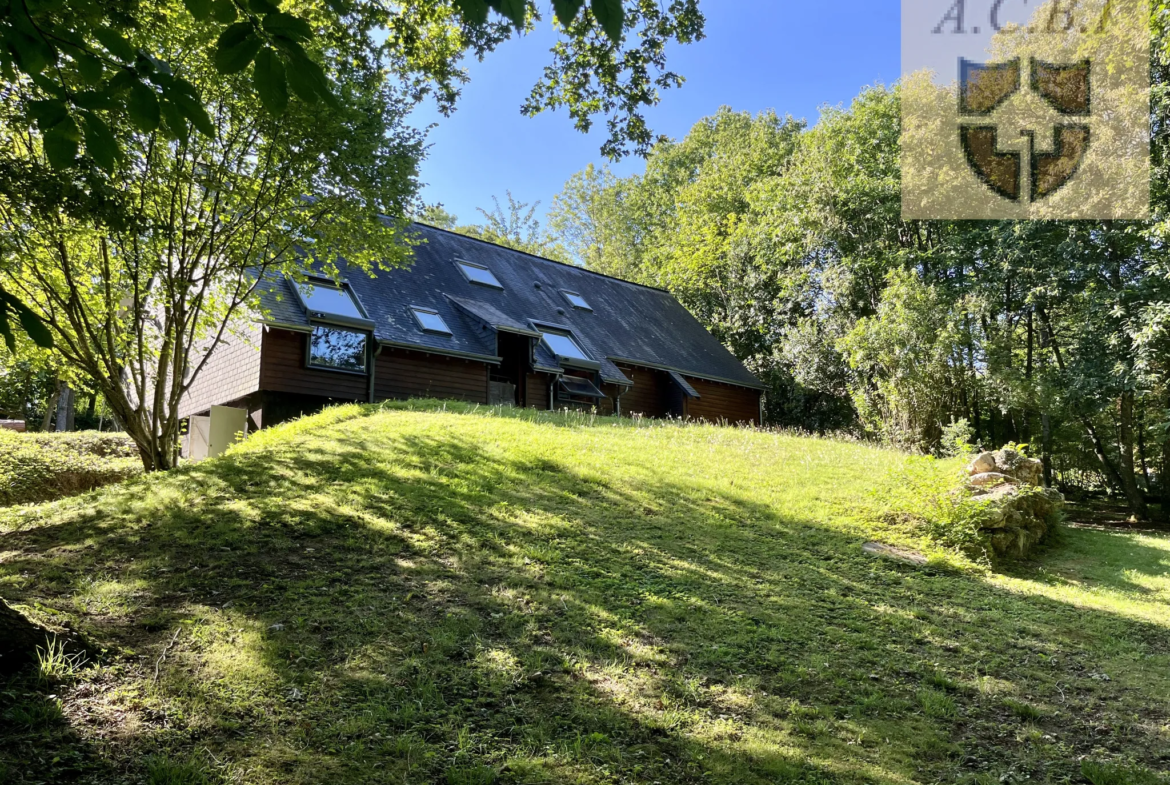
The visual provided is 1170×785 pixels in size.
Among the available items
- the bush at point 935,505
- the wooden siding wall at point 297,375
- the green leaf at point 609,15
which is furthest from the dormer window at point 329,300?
the green leaf at point 609,15

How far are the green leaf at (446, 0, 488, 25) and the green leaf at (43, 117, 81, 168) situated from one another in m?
1.22

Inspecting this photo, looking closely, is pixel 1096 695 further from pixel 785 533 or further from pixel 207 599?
pixel 207 599

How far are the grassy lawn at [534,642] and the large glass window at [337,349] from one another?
624cm

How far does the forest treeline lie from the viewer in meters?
16.8

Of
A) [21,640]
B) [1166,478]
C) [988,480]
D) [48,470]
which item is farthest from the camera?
[1166,478]

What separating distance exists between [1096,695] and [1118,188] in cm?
1675

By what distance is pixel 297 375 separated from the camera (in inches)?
554

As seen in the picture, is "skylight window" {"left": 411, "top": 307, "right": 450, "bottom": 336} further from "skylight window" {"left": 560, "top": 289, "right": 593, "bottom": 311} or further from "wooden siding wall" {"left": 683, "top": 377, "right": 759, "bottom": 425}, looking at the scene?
"wooden siding wall" {"left": 683, "top": 377, "right": 759, "bottom": 425}

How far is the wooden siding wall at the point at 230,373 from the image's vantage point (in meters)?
13.9

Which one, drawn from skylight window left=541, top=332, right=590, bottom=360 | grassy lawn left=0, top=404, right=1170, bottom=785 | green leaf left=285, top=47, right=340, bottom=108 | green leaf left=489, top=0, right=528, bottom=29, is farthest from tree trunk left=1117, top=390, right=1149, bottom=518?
green leaf left=285, top=47, right=340, bottom=108

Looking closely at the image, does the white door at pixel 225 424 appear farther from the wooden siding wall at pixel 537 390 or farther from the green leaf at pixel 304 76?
the green leaf at pixel 304 76

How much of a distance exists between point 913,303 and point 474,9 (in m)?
20.1

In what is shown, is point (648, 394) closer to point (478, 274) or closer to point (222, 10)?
point (478, 274)

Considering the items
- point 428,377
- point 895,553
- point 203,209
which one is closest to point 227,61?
point 895,553
